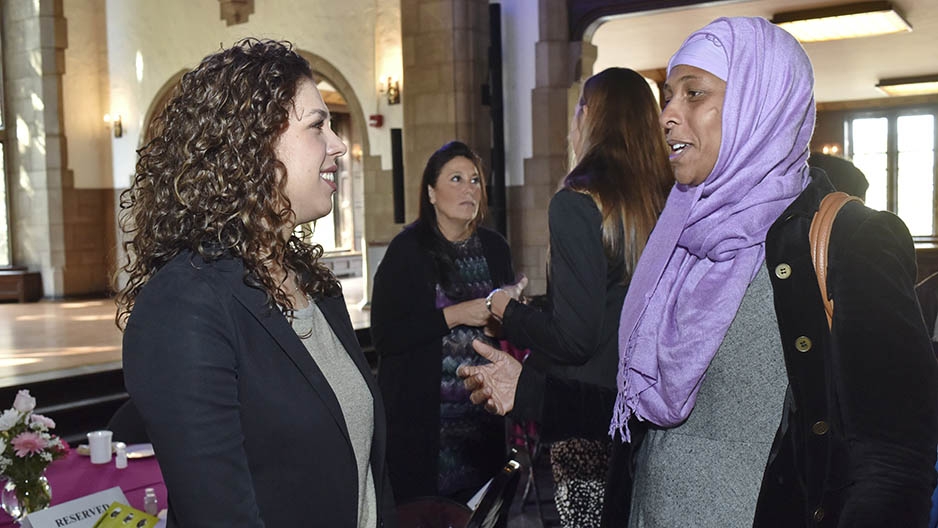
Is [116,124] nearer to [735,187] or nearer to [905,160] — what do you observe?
[735,187]

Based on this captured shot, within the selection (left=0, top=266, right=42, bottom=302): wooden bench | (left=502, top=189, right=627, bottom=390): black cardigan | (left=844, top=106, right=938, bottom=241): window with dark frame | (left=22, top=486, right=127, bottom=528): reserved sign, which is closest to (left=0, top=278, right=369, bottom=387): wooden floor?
(left=0, top=266, right=42, bottom=302): wooden bench

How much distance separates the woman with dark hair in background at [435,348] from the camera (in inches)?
118

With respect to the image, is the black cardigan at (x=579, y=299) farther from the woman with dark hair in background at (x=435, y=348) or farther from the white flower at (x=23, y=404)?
the white flower at (x=23, y=404)

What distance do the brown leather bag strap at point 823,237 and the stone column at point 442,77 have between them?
22.1ft

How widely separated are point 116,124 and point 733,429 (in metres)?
14.1

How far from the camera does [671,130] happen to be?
146 cm

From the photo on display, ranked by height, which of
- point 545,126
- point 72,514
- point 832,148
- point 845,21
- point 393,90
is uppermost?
point 845,21

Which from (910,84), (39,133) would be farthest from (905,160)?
(39,133)

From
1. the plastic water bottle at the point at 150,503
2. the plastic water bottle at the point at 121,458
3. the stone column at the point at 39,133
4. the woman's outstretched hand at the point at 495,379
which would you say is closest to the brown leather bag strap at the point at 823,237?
the woman's outstretched hand at the point at 495,379

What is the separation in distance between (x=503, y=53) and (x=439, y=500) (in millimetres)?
6780

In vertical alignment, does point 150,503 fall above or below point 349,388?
below

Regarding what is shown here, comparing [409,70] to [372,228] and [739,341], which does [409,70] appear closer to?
[372,228]

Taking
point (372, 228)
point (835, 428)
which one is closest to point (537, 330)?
point (835, 428)

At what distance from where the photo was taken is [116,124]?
45.9 ft
